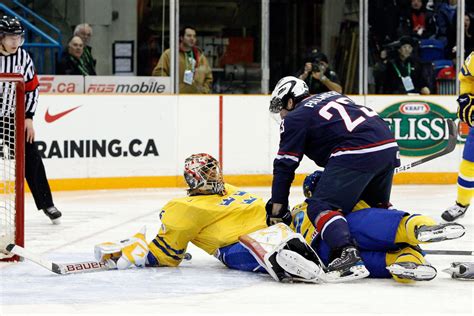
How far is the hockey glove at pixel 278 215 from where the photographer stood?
5.30m

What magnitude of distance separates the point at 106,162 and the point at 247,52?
1915 mm

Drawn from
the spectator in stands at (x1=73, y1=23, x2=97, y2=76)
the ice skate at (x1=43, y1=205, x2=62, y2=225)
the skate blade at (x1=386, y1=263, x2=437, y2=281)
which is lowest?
the ice skate at (x1=43, y1=205, x2=62, y2=225)

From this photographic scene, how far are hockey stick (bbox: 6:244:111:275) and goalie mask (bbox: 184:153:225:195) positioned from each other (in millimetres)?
600

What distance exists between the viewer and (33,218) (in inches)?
336

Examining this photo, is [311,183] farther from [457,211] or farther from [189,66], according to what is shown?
[189,66]

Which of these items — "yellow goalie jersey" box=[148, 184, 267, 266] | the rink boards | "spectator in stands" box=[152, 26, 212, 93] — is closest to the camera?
"yellow goalie jersey" box=[148, 184, 267, 266]

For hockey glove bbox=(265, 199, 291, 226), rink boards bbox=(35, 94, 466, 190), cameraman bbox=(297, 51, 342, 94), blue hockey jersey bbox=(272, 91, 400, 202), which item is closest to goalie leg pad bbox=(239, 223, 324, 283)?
hockey glove bbox=(265, 199, 291, 226)

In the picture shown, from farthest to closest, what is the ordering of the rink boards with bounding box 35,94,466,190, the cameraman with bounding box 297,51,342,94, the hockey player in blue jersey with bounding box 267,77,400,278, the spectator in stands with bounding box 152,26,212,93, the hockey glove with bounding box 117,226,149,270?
the cameraman with bounding box 297,51,342,94 → the spectator in stands with bounding box 152,26,212,93 → the rink boards with bounding box 35,94,466,190 → the hockey glove with bounding box 117,226,149,270 → the hockey player in blue jersey with bounding box 267,77,400,278

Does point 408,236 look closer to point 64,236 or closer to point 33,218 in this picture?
point 64,236

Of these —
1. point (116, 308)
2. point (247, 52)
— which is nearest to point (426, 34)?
point (247, 52)

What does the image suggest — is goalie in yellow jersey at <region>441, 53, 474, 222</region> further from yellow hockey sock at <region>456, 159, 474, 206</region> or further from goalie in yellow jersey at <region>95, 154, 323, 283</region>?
goalie in yellow jersey at <region>95, 154, 323, 283</region>

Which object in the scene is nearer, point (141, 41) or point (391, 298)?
point (391, 298)

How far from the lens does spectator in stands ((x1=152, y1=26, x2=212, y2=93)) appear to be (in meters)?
11.3

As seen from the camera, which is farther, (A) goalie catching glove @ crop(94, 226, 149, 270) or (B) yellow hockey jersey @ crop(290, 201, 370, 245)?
(A) goalie catching glove @ crop(94, 226, 149, 270)
